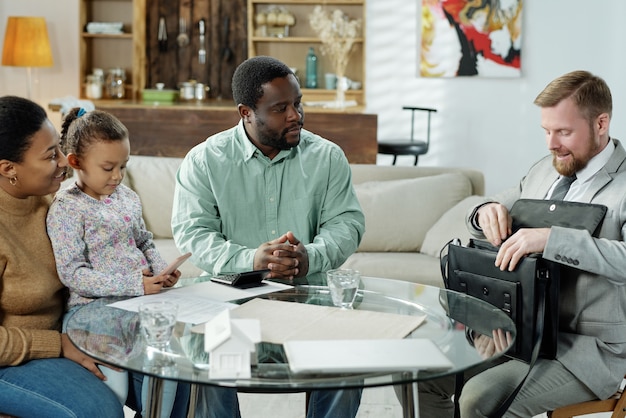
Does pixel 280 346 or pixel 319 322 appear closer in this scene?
pixel 280 346

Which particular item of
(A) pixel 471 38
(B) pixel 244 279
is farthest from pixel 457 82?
(B) pixel 244 279

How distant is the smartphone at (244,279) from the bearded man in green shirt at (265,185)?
0.93 ft

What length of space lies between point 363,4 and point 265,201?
448cm

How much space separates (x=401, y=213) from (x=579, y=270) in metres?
1.89

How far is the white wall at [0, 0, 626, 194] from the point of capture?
647 cm

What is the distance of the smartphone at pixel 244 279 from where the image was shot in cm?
197

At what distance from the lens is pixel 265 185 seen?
2.41 m

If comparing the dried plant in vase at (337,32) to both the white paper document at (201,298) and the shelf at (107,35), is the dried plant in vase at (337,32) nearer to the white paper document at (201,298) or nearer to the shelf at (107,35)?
the shelf at (107,35)

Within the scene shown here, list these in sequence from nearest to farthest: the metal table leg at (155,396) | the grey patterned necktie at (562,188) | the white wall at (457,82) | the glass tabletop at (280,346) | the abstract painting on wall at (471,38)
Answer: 1. the glass tabletop at (280,346)
2. the metal table leg at (155,396)
3. the grey patterned necktie at (562,188)
4. the white wall at (457,82)
5. the abstract painting on wall at (471,38)

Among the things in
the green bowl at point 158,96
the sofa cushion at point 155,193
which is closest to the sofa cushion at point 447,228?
the sofa cushion at point 155,193

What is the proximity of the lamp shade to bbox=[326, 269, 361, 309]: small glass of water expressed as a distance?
5.02m

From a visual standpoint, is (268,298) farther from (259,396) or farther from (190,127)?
(190,127)

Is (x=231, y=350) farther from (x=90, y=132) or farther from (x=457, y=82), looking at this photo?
(x=457, y=82)

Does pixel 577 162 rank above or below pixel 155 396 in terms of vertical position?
above
